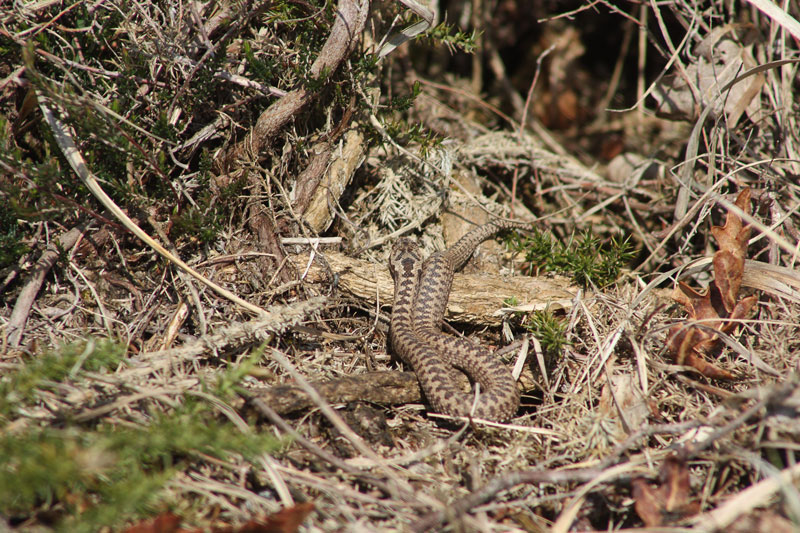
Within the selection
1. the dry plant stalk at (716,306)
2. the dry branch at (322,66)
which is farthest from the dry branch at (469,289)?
the dry branch at (322,66)

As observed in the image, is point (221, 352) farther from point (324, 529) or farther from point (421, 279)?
point (421, 279)

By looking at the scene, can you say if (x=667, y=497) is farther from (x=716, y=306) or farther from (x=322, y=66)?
(x=322, y=66)

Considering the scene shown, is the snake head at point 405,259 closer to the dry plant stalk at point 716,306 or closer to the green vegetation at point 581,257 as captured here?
the green vegetation at point 581,257

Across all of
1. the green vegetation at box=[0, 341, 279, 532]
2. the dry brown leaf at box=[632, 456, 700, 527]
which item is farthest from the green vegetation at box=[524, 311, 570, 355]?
the green vegetation at box=[0, 341, 279, 532]

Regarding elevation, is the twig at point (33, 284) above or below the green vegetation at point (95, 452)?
above

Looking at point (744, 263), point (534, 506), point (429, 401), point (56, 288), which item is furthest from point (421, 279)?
point (56, 288)

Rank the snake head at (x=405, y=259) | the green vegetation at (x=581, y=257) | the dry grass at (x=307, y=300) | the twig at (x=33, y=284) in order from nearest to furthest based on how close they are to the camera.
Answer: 1. the dry grass at (x=307, y=300)
2. the twig at (x=33, y=284)
3. the green vegetation at (x=581, y=257)
4. the snake head at (x=405, y=259)

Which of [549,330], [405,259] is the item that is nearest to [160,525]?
[549,330]

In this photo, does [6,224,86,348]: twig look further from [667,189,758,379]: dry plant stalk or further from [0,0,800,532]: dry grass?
[667,189,758,379]: dry plant stalk
